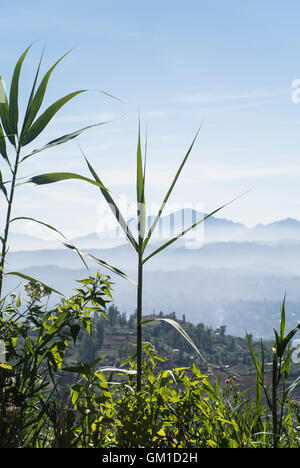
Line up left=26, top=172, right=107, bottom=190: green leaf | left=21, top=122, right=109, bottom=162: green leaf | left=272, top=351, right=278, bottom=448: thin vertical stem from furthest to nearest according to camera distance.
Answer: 1. left=21, top=122, right=109, bottom=162: green leaf
2. left=26, top=172, right=107, bottom=190: green leaf
3. left=272, top=351, right=278, bottom=448: thin vertical stem

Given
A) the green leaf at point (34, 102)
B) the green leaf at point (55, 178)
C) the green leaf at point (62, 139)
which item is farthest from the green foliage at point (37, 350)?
the green leaf at point (34, 102)

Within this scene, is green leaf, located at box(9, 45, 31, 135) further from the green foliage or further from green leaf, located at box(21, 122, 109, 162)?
the green foliage

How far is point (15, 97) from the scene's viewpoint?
1.69 metres

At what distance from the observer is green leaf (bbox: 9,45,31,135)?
1.69 m

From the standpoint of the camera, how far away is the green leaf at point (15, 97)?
169cm

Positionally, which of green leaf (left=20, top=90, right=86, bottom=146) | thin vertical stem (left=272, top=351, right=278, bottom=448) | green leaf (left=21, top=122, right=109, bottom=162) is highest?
green leaf (left=20, top=90, right=86, bottom=146)

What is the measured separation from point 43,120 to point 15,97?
129mm

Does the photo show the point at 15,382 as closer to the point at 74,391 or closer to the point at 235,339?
the point at 74,391

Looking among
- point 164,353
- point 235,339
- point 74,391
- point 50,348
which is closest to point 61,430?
point 74,391

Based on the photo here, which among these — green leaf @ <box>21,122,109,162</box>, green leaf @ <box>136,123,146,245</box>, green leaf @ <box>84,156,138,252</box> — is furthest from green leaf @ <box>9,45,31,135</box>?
green leaf @ <box>136,123,146,245</box>

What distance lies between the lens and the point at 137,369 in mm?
1453

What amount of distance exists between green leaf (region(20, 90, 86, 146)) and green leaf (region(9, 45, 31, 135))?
1.8 inches

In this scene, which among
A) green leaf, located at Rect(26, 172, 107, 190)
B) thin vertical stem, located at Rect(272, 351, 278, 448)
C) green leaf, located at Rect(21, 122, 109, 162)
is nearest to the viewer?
thin vertical stem, located at Rect(272, 351, 278, 448)

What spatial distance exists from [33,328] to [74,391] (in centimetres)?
27
